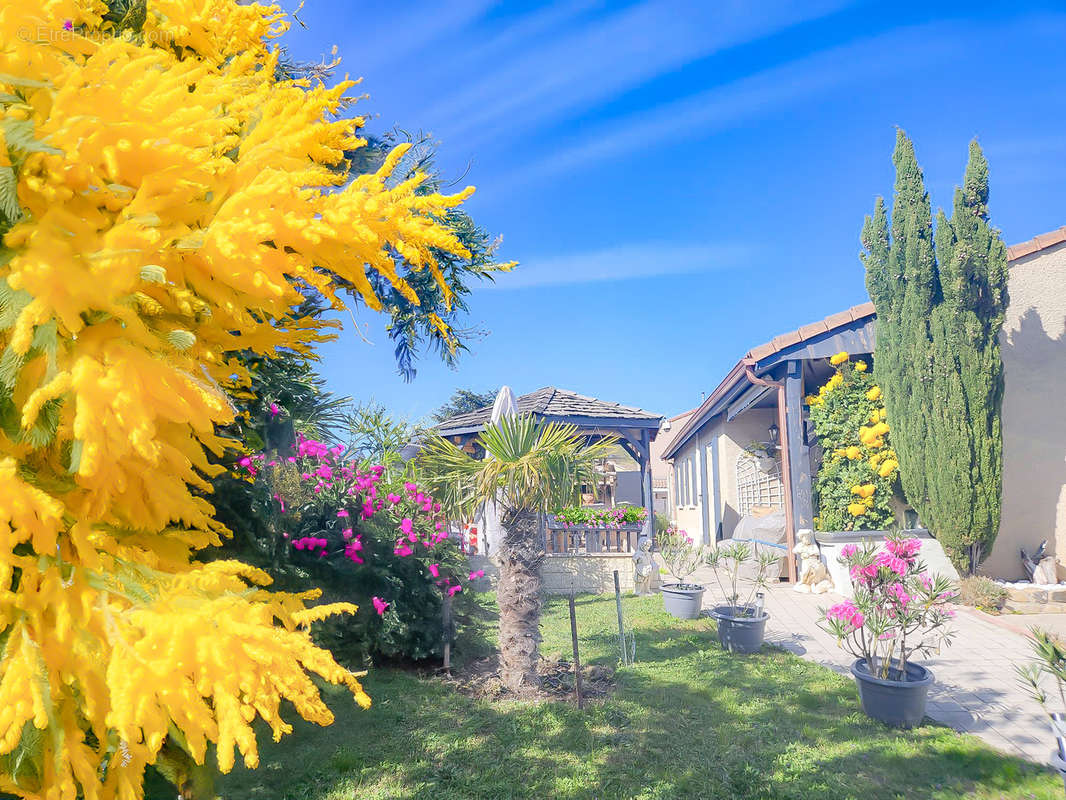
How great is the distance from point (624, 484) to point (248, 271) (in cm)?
3919

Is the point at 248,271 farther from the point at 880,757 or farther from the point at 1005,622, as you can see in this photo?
the point at 1005,622

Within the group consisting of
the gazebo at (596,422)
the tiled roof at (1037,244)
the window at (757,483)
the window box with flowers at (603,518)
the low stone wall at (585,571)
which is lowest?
the low stone wall at (585,571)

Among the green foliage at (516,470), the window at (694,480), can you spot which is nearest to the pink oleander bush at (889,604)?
the green foliage at (516,470)

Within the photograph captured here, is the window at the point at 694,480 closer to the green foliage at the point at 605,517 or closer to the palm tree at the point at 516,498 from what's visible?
the green foliage at the point at 605,517

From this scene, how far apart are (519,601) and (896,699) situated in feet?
11.1

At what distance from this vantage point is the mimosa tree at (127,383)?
89 centimetres

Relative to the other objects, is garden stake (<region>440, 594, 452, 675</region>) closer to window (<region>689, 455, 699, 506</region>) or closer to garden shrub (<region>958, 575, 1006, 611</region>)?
garden shrub (<region>958, 575, 1006, 611</region>)

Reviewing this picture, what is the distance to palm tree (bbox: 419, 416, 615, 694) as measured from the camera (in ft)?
20.1

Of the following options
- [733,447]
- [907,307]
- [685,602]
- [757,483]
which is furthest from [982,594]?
[733,447]

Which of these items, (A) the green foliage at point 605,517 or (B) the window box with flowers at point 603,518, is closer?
(B) the window box with flowers at point 603,518

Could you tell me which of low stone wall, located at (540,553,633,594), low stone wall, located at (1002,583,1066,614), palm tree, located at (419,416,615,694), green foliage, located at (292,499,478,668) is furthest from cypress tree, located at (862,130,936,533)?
green foliage, located at (292,499,478,668)

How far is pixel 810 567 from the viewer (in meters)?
Answer: 11.8

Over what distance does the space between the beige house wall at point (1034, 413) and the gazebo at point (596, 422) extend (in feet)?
23.3

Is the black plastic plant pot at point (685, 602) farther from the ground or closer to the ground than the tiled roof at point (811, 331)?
closer to the ground
